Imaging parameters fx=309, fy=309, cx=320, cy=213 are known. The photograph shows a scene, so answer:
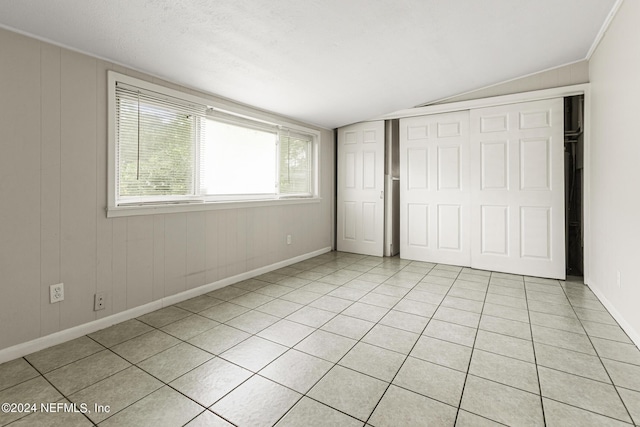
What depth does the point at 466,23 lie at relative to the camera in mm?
2406

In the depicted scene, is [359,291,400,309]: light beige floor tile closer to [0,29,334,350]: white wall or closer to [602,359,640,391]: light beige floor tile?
[602,359,640,391]: light beige floor tile

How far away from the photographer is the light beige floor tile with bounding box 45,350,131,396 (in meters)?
1.68

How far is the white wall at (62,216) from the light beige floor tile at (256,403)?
148 centimetres

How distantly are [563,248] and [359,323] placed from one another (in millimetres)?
2823

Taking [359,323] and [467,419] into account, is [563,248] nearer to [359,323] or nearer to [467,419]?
[359,323]

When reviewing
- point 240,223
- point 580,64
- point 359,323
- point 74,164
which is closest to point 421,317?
point 359,323

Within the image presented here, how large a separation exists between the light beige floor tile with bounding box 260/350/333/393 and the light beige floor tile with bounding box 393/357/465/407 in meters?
0.44

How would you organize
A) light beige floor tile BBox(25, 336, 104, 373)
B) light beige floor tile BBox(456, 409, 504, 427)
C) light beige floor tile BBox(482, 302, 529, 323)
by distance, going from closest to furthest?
light beige floor tile BBox(456, 409, 504, 427) < light beige floor tile BBox(25, 336, 104, 373) < light beige floor tile BBox(482, 302, 529, 323)

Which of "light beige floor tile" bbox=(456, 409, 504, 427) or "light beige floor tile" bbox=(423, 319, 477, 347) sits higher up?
"light beige floor tile" bbox=(423, 319, 477, 347)

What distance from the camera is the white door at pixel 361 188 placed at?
489 centimetres

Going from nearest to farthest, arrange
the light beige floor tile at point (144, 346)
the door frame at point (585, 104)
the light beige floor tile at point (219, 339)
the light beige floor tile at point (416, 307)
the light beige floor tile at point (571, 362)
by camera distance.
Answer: the light beige floor tile at point (571, 362), the light beige floor tile at point (144, 346), the light beige floor tile at point (219, 339), the light beige floor tile at point (416, 307), the door frame at point (585, 104)

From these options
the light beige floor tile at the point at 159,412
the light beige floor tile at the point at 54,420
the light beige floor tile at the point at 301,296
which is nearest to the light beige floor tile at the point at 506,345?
the light beige floor tile at the point at 301,296

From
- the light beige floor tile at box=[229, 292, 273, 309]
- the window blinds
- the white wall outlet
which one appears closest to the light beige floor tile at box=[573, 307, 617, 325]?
the light beige floor tile at box=[229, 292, 273, 309]

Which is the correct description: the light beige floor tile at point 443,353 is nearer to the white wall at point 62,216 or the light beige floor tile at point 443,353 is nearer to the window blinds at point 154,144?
the white wall at point 62,216
